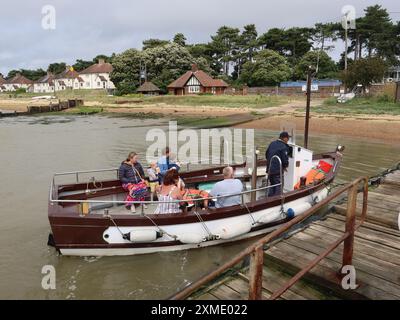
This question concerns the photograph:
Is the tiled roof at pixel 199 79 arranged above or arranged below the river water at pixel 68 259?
above

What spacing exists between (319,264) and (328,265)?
0.14 m

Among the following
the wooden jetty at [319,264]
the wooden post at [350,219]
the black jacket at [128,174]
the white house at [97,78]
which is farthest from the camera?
the white house at [97,78]

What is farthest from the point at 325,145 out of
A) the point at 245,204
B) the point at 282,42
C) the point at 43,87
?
the point at 43,87

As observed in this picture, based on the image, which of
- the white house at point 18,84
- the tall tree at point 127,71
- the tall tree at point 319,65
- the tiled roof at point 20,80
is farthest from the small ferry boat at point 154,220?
the tiled roof at point 20,80

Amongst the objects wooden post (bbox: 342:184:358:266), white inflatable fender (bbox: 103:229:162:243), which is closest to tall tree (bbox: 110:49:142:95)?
white inflatable fender (bbox: 103:229:162:243)

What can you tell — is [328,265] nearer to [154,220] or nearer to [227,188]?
[227,188]

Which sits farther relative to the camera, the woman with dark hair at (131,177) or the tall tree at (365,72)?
the tall tree at (365,72)

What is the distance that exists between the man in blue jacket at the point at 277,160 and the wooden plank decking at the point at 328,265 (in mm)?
2345

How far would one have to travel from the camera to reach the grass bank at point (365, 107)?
33375 mm

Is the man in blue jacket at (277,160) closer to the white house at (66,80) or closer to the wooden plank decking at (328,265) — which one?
the wooden plank decking at (328,265)

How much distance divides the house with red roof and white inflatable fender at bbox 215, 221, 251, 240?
189 ft

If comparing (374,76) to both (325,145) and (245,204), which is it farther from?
(245,204)

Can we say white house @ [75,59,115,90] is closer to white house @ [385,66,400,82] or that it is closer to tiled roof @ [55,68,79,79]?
tiled roof @ [55,68,79,79]

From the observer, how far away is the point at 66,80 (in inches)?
4382
